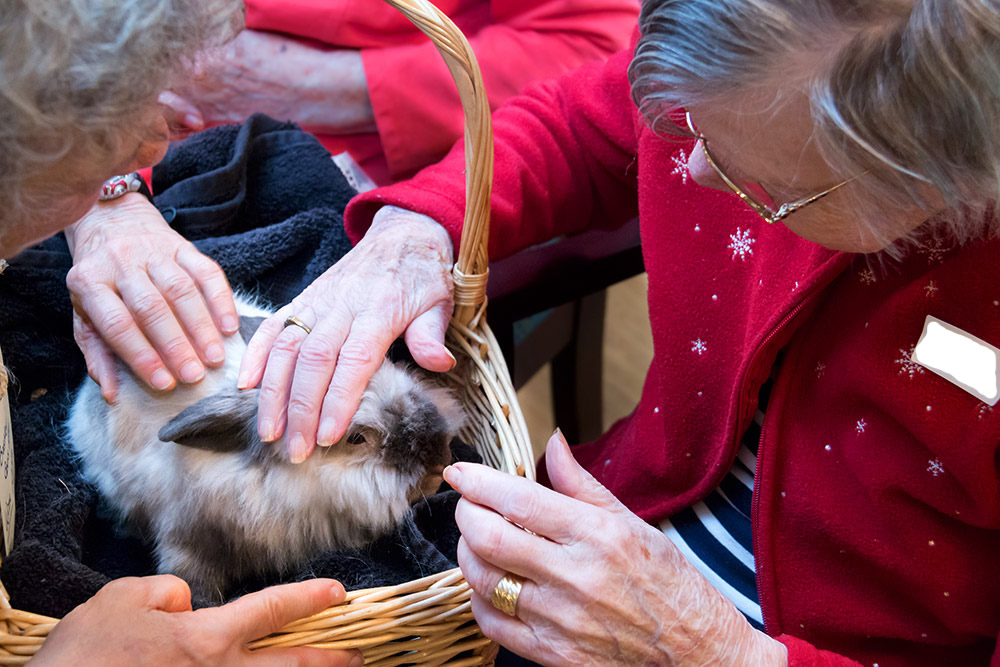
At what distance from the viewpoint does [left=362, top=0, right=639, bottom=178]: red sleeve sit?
60.2 inches

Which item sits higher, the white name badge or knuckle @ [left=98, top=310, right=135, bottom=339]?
the white name badge

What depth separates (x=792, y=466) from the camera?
37.1 inches

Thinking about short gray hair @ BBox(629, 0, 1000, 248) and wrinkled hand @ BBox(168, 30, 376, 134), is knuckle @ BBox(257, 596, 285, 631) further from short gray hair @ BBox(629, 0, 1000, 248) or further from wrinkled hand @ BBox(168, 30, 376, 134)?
wrinkled hand @ BBox(168, 30, 376, 134)

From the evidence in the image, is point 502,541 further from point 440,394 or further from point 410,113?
point 410,113

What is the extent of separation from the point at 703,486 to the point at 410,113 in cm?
94

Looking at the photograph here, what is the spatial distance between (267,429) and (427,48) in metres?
0.94

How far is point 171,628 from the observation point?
72 cm

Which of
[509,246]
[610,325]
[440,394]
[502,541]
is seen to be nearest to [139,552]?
[440,394]

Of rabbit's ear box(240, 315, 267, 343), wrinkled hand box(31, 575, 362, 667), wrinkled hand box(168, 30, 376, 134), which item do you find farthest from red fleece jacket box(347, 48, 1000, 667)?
wrinkled hand box(31, 575, 362, 667)

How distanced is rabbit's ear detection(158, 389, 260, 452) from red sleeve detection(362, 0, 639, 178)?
76cm

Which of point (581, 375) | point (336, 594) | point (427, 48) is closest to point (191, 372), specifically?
point (336, 594)

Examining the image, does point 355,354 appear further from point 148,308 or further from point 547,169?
point 547,169

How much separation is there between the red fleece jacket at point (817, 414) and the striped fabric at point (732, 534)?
4cm

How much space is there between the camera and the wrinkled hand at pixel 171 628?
70cm
